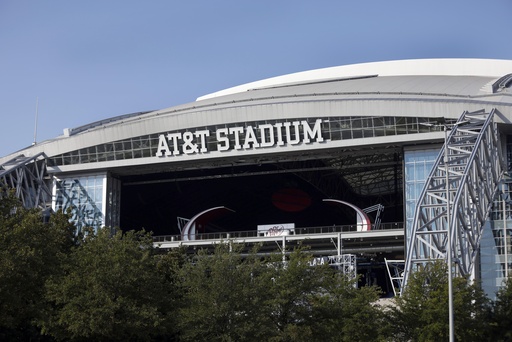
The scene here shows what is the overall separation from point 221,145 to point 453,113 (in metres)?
23.0

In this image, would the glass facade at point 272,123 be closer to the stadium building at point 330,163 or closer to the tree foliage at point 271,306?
the stadium building at point 330,163

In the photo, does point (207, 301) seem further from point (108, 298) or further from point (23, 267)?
point (23, 267)

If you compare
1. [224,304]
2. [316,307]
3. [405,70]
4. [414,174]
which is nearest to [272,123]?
[414,174]

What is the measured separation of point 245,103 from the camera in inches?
3748

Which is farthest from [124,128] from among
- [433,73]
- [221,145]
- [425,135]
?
[433,73]

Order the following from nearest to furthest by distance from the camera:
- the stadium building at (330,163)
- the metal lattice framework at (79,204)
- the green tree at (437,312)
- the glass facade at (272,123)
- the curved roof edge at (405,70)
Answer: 1. the green tree at (437,312)
2. the stadium building at (330,163)
3. the glass facade at (272,123)
4. the metal lattice framework at (79,204)
5. the curved roof edge at (405,70)

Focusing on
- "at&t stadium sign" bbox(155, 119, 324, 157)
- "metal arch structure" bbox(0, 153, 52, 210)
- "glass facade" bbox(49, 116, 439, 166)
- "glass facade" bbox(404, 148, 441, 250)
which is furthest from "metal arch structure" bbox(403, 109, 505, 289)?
"metal arch structure" bbox(0, 153, 52, 210)

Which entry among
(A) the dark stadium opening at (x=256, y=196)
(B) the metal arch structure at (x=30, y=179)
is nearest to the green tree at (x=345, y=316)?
(B) the metal arch structure at (x=30, y=179)

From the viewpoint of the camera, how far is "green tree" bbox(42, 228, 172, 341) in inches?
2029

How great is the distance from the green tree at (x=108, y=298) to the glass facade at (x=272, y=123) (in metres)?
36.1

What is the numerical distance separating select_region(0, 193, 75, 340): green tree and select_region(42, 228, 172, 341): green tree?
122 centimetres

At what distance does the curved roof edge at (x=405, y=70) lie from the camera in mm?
110375

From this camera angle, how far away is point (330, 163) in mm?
105125

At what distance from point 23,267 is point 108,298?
529 cm
